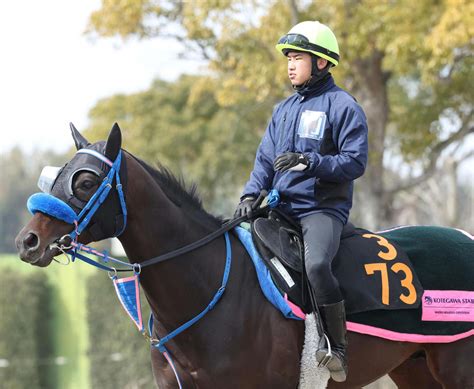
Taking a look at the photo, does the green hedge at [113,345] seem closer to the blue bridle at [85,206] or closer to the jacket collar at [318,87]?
the jacket collar at [318,87]

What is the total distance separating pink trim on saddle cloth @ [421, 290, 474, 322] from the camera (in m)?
5.24

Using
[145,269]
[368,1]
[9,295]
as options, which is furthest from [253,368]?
[368,1]

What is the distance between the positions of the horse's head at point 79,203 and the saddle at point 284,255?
0.92 metres

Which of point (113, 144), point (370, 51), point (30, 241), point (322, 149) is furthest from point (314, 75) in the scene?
point (370, 51)

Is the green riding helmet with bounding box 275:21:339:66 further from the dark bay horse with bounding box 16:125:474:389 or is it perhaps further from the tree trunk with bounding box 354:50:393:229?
the tree trunk with bounding box 354:50:393:229

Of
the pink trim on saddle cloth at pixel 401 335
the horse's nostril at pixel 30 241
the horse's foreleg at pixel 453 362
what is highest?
Result: the horse's nostril at pixel 30 241

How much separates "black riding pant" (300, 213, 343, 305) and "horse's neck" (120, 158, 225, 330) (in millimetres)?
555

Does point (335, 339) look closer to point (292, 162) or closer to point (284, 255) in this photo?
point (284, 255)

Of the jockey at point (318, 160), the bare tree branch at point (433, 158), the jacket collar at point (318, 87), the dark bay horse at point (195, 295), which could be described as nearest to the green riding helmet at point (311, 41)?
the jockey at point (318, 160)

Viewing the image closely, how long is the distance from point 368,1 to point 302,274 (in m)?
8.02

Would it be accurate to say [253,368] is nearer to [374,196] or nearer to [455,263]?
[455,263]

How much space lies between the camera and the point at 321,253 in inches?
179

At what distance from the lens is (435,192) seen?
2814cm

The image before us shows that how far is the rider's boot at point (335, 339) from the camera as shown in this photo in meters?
4.57
